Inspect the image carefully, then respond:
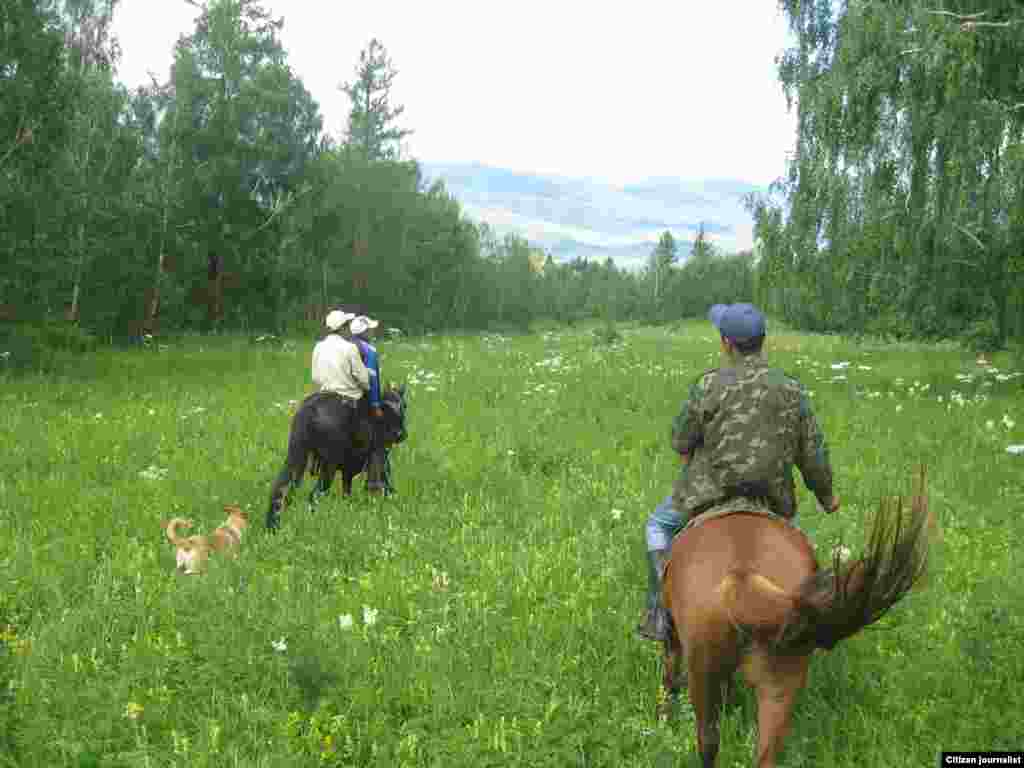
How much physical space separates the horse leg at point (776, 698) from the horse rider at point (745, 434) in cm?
88

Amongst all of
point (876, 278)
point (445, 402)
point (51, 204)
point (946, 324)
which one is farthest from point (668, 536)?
point (51, 204)

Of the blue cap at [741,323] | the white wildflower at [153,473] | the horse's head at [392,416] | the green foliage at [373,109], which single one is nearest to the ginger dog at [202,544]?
the horse's head at [392,416]

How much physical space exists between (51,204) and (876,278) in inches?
862

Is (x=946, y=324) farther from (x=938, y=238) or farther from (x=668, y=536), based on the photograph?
(x=668, y=536)

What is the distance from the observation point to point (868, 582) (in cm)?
351

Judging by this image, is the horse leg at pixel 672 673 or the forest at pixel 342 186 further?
the forest at pixel 342 186

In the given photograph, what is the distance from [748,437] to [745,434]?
0.02 meters

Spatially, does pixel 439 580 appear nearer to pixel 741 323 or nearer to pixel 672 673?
pixel 672 673

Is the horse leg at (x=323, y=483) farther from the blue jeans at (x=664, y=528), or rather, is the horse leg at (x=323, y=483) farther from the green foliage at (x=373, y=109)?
the green foliage at (x=373, y=109)

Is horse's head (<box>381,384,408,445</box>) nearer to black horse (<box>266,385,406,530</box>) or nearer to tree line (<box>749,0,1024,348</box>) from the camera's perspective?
black horse (<box>266,385,406,530</box>)

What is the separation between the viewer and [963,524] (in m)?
8.64

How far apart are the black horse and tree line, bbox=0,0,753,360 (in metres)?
13.4

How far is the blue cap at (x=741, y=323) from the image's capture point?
4719mm

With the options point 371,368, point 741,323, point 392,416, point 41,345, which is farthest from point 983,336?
point 41,345
